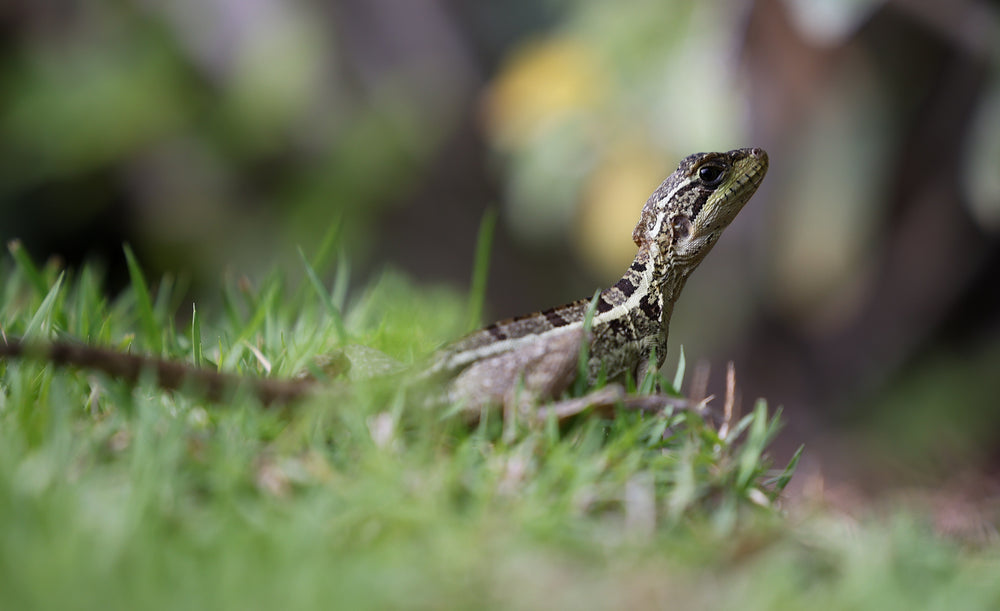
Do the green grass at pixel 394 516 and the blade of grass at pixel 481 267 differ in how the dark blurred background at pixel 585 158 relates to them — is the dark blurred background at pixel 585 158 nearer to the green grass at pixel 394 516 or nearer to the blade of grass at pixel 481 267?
the blade of grass at pixel 481 267

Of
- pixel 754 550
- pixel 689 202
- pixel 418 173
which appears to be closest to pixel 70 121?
pixel 418 173

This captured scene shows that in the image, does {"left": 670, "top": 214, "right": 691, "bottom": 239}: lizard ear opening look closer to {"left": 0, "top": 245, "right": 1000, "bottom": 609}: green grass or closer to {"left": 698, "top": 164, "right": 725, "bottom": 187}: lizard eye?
{"left": 698, "top": 164, "right": 725, "bottom": 187}: lizard eye

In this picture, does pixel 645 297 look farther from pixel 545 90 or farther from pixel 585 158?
pixel 545 90

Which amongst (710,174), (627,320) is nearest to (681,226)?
(710,174)

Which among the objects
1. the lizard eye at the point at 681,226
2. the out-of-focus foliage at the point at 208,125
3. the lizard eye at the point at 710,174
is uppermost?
the lizard eye at the point at 710,174

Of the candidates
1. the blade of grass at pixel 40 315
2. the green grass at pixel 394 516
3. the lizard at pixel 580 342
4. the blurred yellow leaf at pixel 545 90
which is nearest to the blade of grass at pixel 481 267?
the lizard at pixel 580 342

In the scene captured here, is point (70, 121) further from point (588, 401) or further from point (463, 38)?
point (588, 401)

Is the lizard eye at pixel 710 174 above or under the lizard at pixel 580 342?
above
